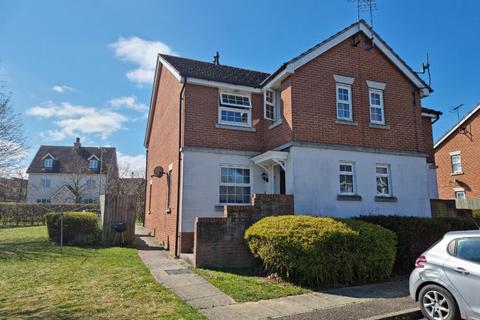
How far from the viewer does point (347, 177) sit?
1311 centimetres

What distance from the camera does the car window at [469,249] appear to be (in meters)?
5.64

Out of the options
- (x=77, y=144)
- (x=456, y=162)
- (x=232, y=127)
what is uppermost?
(x=77, y=144)

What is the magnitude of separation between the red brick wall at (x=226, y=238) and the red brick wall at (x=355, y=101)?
3480mm

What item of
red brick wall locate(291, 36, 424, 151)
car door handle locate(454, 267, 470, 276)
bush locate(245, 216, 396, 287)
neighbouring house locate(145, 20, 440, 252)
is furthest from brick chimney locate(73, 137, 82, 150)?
car door handle locate(454, 267, 470, 276)

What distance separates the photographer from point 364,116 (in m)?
13.8

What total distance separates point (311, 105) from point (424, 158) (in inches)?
226

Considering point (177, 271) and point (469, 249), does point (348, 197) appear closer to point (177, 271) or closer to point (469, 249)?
point (177, 271)

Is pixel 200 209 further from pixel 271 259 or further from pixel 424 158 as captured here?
pixel 424 158

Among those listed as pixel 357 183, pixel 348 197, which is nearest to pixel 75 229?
pixel 348 197

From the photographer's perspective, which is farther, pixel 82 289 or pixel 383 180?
pixel 383 180

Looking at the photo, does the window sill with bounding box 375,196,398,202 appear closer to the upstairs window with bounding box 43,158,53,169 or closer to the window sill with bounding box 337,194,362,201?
the window sill with bounding box 337,194,362,201

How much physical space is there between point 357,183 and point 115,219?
1069 centimetres

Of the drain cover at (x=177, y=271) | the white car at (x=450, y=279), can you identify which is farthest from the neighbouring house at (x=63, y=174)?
the white car at (x=450, y=279)

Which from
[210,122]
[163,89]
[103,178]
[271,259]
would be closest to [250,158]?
[210,122]
